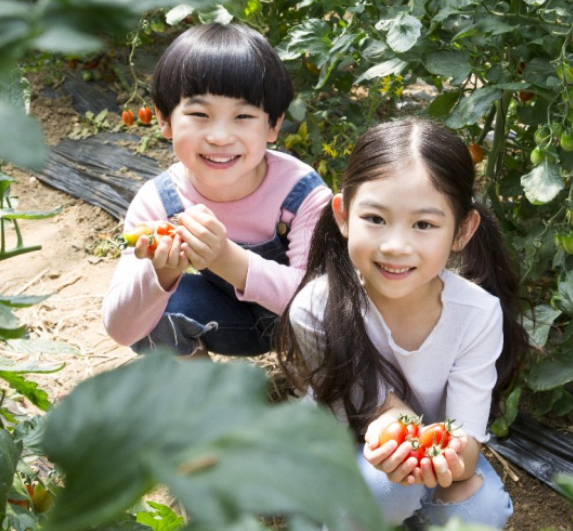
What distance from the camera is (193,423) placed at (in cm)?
25

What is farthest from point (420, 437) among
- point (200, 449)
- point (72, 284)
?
point (72, 284)

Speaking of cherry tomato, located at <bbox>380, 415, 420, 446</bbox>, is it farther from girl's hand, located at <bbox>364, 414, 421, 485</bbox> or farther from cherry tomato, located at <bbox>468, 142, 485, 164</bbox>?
cherry tomato, located at <bbox>468, 142, 485, 164</bbox>

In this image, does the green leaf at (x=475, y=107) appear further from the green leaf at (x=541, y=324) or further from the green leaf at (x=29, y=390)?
the green leaf at (x=29, y=390)

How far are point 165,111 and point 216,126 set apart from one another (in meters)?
0.18

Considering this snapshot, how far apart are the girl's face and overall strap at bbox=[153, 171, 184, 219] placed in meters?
0.54

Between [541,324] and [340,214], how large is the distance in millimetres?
515

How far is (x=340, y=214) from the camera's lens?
5.06 feet

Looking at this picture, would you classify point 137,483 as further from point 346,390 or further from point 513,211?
point 513,211

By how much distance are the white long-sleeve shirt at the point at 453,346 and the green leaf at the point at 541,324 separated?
0.76 feet

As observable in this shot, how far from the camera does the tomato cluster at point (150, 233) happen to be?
1.50 m

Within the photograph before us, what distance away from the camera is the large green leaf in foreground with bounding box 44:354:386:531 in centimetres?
23

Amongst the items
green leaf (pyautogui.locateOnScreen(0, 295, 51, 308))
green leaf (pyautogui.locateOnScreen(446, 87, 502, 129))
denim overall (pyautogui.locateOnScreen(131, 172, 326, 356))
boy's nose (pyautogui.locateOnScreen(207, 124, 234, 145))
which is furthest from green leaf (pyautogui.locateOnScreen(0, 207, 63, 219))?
green leaf (pyautogui.locateOnScreen(446, 87, 502, 129))

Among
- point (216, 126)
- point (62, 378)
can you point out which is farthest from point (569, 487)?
point (62, 378)

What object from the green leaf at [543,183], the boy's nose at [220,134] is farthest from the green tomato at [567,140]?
the boy's nose at [220,134]
